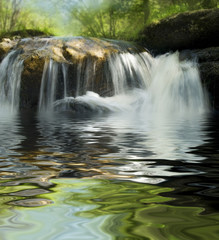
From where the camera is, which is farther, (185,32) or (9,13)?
(9,13)

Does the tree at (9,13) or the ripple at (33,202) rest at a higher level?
the tree at (9,13)

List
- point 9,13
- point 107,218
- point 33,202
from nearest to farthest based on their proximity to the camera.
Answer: point 107,218 < point 33,202 < point 9,13

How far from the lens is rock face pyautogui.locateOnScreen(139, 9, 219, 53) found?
1277 centimetres

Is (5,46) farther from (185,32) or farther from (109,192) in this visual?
(109,192)

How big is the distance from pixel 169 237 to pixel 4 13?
72.8 feet

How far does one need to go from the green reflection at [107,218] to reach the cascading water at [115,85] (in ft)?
30.1

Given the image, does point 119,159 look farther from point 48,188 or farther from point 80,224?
point 80,224

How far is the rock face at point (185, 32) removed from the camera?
12766 mm

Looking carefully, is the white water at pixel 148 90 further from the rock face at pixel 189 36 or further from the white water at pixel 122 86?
the rock face at pixel 189 36

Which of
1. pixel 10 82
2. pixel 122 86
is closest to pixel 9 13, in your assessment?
pixel 10 82

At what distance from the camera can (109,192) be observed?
6.00ft

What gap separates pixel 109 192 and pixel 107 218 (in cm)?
43

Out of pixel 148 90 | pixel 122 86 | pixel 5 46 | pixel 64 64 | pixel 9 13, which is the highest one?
pixel 9 13

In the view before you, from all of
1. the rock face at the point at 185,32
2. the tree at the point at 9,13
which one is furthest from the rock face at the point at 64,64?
the tree at the point at 9,13
